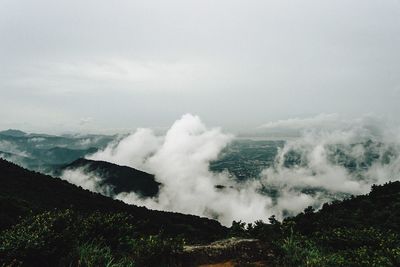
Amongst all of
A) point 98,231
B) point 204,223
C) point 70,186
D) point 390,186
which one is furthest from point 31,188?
point 98,231

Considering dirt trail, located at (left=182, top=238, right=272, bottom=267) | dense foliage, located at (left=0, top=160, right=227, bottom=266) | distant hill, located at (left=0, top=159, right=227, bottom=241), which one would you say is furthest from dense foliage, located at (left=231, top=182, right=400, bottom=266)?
distant hill, located at (left=0, top=159, right=227, bottom=241)

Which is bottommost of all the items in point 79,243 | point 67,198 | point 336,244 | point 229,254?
point 67,198

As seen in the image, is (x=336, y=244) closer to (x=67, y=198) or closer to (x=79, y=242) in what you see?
(x=79, y=242)

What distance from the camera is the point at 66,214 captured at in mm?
12492

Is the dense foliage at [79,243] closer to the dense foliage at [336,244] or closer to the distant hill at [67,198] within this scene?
the dense foliage at [336,244]

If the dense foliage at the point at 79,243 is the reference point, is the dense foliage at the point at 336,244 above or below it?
below

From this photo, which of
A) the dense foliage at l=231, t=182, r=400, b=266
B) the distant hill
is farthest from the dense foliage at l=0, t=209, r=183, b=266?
the distant hill

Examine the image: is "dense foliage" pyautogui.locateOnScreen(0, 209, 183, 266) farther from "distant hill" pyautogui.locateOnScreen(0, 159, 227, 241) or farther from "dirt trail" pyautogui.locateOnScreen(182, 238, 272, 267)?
"distant hill" pyautogui.locateOnScreen(0, 159, 227, 241)

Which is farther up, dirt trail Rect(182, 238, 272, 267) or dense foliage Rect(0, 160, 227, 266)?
dense foliage Rect(0, 160, 227, 266)

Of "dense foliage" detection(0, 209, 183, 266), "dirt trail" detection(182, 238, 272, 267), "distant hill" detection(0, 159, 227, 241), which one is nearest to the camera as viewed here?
"dense foliage" detection(0, 209, 183, 266)

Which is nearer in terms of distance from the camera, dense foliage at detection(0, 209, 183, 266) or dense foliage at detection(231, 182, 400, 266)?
dense foliage at detection(0, 209, 183, 266)

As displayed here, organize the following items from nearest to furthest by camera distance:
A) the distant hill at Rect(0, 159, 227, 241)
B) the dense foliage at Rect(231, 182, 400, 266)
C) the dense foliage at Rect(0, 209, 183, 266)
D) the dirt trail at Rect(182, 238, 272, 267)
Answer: the dense foliage at Rect(0, 209, 183, 266), the dense foliage at Rect(231, 182, 400, 266), the dirt trail at Rect(182, 238, 272, 267), the distant hill at Rect(0, 159, 227, 241)

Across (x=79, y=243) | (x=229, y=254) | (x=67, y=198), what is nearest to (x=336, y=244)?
(x=229, y=254)

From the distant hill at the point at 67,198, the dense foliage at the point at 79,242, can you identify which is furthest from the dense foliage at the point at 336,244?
the distant hill at the point at 67,198
